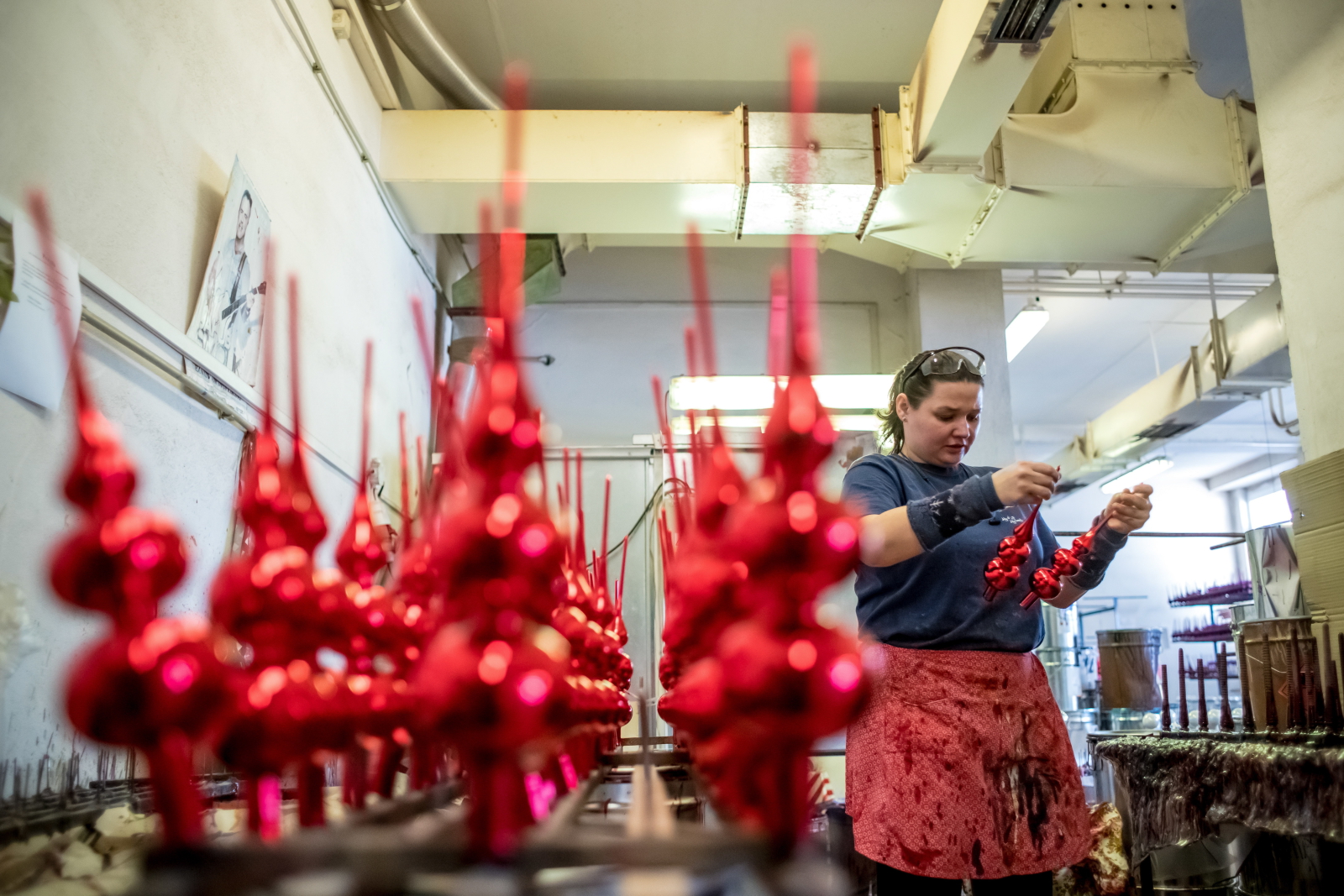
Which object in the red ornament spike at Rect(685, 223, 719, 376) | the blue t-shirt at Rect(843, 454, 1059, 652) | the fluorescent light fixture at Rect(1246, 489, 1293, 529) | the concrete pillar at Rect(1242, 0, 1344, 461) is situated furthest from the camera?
the fluorescent light fixture at Rect(1246, 489, 1293, 529)

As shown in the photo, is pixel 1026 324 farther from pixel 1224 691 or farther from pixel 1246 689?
pixel 1246 689

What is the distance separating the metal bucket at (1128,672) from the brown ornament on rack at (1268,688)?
2266 mm

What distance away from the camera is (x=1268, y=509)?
12484 mm

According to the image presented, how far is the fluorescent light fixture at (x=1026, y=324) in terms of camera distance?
18.3 ft

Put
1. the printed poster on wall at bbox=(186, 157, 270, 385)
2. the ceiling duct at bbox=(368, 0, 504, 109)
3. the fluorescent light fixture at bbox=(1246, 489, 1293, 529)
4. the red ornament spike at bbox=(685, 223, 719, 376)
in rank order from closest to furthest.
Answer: the red ornament spike at bbox=(685, 223, 719, 376)
the printed poster on wall at bbox=(186, 157, 270, 385)
the ceiling duct at bbox=(368, 0, 504, 109)
the fluorescent light fixture at bbox=(1246, 489, 1293, 529)

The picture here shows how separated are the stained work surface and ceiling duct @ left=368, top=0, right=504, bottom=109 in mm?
3543

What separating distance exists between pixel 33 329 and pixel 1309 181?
11.0 feet

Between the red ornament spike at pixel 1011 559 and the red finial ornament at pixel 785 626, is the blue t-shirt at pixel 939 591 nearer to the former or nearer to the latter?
the red ornament spike at pixel 1011 559

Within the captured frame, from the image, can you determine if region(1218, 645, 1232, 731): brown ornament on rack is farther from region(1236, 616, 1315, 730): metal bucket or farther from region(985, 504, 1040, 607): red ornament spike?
region(985, 504, 1040, 607): red ornament spike

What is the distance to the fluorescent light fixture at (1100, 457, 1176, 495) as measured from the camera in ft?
25.6

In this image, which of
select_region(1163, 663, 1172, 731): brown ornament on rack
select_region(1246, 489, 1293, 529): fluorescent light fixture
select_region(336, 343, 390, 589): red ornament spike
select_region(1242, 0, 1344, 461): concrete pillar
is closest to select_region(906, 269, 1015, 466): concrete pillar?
select_region(1163, 663, 1172, 731): brown ornament on rack

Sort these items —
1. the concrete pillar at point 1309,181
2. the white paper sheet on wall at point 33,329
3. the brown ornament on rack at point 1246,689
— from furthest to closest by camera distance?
the concrete pillar at point 1309,181 → the brown ornament on rack at point 1246,689 → the white paper sheet on wall at point 33,329

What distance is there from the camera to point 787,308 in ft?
2.05

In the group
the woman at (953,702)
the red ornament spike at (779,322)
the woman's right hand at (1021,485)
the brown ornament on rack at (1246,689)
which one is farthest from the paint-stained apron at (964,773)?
the brown ornament on rack at (1246,689)
